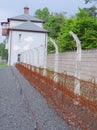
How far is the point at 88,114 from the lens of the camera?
336 inches

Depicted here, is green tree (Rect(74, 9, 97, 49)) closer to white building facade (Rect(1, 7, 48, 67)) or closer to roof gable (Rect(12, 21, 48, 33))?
white building facade (Rect(1, 7, 48, 67))

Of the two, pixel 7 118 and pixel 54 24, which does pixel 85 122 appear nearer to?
pixel 7 118

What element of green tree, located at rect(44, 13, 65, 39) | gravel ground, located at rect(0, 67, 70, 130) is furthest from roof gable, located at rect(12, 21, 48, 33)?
gravel ground, located at rect(0, 67, 70, 130)

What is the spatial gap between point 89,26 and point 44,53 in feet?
59.0

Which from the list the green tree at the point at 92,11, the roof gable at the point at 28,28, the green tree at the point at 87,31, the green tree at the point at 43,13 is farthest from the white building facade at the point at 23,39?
the green tree at the point at 43,13

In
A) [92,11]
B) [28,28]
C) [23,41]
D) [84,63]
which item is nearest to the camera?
[84,63]

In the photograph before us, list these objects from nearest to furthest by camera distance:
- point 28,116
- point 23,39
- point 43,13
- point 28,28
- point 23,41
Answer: point 28,116 < point 23,41 < point 23,39 < point 28,28 < point 43,13

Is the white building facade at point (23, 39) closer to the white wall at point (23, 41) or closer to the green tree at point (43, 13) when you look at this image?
the white wall at point (23, 41)

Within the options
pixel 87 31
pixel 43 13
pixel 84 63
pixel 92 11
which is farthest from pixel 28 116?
pixel 43 13

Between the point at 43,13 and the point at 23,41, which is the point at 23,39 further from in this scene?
the point at 43,13

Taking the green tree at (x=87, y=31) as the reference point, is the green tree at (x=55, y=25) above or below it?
above

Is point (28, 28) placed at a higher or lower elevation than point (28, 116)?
higher

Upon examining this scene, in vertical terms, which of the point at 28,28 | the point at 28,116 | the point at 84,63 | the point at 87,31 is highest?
the point at 28,28

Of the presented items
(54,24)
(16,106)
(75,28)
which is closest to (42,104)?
(16,106)
